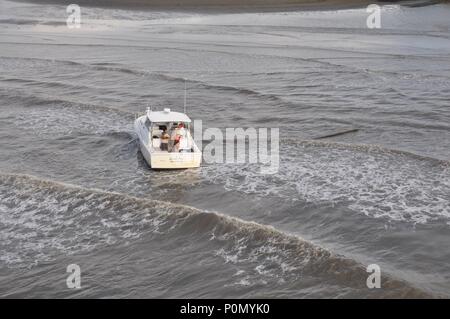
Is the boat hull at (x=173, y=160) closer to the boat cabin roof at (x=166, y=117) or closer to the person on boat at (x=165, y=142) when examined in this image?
the person on boat at (x=165, y=142)

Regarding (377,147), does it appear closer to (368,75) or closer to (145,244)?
(145,244)

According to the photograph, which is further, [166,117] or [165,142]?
[166,117]

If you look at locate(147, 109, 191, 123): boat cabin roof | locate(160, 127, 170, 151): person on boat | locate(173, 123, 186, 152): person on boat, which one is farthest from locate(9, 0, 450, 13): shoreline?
locate(160, 127, 170, 151): person on boat

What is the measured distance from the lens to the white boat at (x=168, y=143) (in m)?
19.7

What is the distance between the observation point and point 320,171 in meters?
19.9

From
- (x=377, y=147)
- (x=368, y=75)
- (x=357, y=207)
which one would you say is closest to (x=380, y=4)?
(x=368, y=75)

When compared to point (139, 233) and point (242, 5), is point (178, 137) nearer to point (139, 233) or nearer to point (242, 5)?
point (139, 233)

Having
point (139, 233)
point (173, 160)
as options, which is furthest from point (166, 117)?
point (139, 233)

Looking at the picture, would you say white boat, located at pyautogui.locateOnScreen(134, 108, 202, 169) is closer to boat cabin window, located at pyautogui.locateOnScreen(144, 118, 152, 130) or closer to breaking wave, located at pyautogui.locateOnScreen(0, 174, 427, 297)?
boat cabin window, located at pyautogui.locateOnScreen(144, 118, 152, 130)

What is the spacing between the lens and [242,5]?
194 ft

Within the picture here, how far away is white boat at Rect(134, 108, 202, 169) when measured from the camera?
19.7 meters

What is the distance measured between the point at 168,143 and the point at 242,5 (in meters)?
41.4

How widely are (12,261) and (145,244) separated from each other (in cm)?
292

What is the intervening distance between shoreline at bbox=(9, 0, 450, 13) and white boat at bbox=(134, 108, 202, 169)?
3831 centimetres
